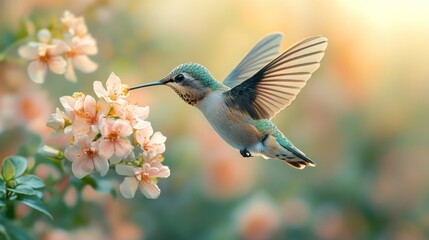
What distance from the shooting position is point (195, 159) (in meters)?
1.66

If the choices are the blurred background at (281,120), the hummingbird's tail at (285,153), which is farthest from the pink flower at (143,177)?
the blurred background at (281,120)

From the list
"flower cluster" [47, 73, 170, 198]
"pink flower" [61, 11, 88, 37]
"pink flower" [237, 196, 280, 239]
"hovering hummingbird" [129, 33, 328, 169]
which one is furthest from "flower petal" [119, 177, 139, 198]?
"pink flower" [237, 196, 280, 239]

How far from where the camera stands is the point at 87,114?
717mm

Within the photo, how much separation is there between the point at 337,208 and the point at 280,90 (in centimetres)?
124

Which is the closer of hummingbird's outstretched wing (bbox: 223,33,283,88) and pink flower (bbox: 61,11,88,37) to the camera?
hummingbird's outstretched wing (bbox: 223,33,283,88)

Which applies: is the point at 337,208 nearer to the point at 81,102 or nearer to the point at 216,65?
the point at 216,65

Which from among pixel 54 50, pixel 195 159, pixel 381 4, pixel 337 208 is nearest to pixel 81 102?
pixel 54 50

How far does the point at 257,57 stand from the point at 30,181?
288 millimetres

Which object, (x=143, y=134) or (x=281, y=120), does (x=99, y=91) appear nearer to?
(x=143, y=134)

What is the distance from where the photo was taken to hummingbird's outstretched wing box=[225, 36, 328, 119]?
62cm

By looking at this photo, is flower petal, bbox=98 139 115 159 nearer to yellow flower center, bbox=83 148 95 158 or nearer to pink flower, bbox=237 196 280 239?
yellow flower center, bbox=83 148 95 158

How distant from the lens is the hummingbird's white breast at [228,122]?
0.68 metres

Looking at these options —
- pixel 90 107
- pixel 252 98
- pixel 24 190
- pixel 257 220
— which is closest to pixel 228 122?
pixel 252 98

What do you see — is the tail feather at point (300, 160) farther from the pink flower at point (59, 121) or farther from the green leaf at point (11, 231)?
the green leaf at point (11, 231)
